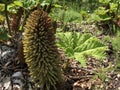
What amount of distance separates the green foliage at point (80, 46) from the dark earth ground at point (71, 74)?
22 cm

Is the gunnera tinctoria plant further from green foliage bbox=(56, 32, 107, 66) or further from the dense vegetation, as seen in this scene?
green foliage bbox=(56, 32, 107, 66)

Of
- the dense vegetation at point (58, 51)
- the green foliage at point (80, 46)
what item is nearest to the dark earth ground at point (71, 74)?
the dense vegetation at point (58, 51)

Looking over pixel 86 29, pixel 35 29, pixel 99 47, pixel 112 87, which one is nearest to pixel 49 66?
pixel 35 29

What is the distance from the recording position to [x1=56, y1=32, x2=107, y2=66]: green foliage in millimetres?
2756

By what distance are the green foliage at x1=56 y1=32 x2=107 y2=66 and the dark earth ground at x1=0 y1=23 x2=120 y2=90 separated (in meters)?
0.22

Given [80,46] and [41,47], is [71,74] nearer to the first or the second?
[80,46]

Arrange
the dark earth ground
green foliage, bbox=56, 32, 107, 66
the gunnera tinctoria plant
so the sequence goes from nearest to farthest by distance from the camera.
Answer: the gunnera tinctoria plant, green foliage, bbox=56, 32, 107, 66, the dark earth ground

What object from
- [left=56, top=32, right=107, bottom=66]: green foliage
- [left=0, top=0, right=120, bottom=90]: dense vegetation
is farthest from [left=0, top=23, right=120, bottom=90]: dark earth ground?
[left=56, top=32, right=107, bottom=66]: green foliage

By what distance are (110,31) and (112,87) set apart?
4.73 ft

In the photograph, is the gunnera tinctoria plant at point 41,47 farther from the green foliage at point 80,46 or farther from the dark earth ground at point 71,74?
the dark earth ground at point 71,74

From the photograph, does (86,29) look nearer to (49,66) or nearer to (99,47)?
(99,47)

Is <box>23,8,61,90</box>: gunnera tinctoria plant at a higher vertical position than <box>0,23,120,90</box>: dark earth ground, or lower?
higher

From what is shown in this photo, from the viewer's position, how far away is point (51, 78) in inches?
106

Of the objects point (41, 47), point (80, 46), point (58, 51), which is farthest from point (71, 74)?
point (41, 47)
